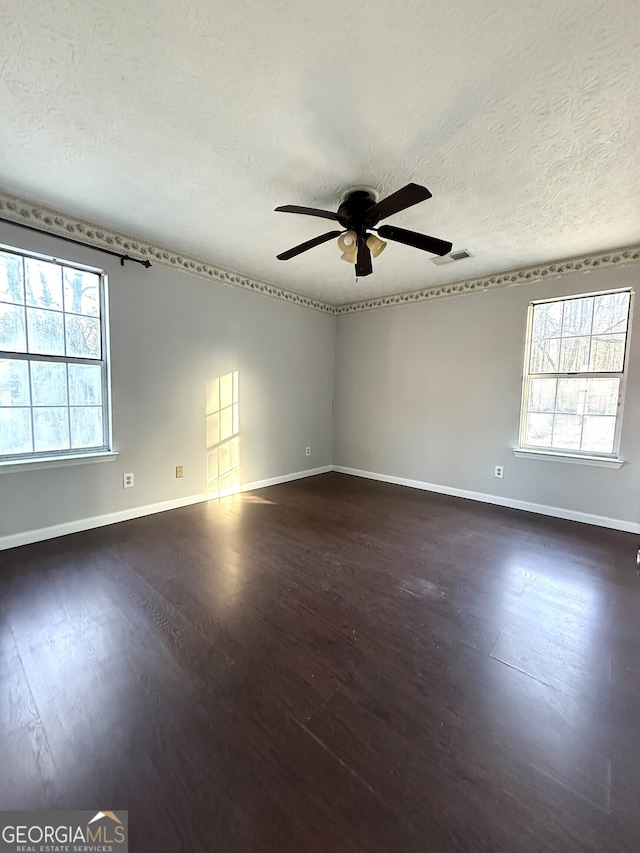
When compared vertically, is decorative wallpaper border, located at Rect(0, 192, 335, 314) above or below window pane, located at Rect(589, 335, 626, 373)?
above

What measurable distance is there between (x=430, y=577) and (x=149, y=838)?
5.92ft

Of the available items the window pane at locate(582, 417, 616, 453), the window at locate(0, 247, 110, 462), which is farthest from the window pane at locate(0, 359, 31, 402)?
the window pane at locate(582, 417, 616, 453)

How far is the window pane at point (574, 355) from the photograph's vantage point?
329 cm

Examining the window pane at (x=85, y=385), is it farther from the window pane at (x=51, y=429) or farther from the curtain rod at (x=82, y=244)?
the curtain rod at (x=82, y=244)

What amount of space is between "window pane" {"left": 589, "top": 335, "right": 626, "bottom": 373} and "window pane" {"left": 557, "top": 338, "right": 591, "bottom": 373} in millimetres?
→ 53

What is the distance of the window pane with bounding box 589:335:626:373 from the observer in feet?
10.3

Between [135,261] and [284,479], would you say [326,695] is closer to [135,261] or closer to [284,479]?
[284,479]

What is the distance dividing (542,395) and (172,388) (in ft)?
12.4

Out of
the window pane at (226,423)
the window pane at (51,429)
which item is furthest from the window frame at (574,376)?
the window pane at (51,429)

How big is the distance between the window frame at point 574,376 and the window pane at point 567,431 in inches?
2.0

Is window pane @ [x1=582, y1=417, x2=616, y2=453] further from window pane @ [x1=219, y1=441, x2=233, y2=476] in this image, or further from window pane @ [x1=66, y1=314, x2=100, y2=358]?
window pane @ [x1=66, y1=314, x2=100, y2=358]

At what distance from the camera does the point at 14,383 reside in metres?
2.59

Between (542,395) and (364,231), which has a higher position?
(364,231)

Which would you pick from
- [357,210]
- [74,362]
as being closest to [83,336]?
[74,362]
